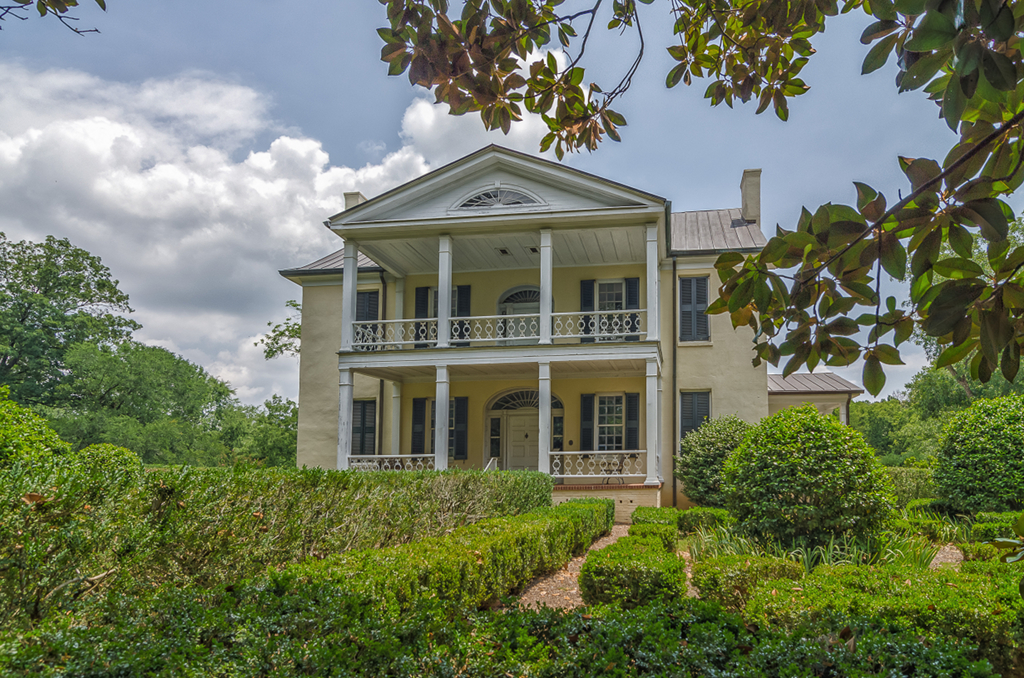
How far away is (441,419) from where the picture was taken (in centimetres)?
1429

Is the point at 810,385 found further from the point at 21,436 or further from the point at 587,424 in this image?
the point at 21,436

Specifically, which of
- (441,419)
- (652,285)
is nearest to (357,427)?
(441,419)

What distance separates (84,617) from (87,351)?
31.0m

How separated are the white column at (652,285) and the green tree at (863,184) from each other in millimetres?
10698

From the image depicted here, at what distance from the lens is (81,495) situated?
3.15 metres

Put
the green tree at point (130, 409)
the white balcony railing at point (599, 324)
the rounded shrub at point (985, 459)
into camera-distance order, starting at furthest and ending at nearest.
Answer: the green tree at point (130, 409)
the white balcony railing at point (599, 324)
the rounded shrub at point (985, 459)

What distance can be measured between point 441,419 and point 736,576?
31.9 feet

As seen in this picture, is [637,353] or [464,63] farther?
[637,353]

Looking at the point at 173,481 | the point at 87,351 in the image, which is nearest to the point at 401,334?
the point at 173,481

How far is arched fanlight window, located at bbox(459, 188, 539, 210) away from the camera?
14886 mm

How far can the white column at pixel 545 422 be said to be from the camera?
13.9 metres

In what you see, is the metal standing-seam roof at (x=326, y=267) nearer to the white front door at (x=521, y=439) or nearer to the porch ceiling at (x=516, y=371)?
the porch ceiling at (x=516, y=371)

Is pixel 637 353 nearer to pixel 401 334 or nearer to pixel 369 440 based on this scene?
pixel 401 334

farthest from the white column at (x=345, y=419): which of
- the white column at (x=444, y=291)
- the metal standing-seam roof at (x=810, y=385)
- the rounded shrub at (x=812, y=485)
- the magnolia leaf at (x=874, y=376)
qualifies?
the metal standing-seam roof at (x=810, y=385)
